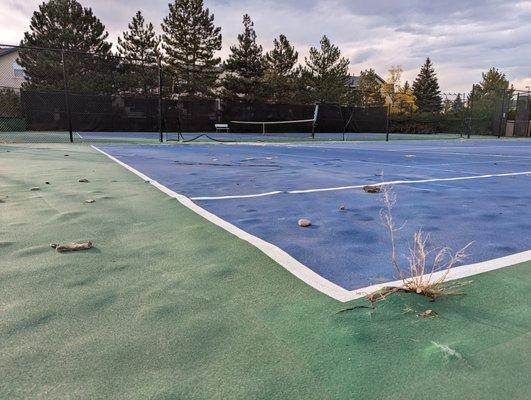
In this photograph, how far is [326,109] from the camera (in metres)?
28.2

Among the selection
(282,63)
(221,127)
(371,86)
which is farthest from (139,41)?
(371,86)

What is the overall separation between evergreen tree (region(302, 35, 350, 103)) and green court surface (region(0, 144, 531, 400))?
38042 millimetres

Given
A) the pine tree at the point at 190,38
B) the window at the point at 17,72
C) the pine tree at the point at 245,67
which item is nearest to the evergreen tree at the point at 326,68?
the pine tree at the point at 245,67

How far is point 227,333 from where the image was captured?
1.70m

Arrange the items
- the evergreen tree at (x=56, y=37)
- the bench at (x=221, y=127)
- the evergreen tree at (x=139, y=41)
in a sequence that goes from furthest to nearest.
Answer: the evergreen tree at (x=139, y=41) → the evergreen tree at (x=56, y=37) → the bench at (x=221, y=127)

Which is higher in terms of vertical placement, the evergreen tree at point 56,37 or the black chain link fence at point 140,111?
the evergreen tree at point 56,37

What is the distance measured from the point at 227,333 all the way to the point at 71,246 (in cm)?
155

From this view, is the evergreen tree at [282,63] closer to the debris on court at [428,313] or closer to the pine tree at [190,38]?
the pine tree at [190,38]

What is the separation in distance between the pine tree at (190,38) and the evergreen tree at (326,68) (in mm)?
9432

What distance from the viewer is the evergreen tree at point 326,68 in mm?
39375

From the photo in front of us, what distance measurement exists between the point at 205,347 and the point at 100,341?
0.42 metres

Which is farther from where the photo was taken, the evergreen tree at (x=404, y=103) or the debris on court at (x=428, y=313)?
the evergreen tree at (x=404, y=103)

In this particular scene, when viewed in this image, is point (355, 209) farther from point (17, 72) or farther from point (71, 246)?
point (17, 72)

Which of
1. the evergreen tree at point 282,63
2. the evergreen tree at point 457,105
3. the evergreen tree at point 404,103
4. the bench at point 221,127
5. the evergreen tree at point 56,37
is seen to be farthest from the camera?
the evergreen tree at point 404,103
